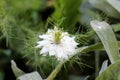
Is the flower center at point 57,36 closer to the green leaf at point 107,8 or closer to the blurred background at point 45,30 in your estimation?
the blurred background at point 45,30

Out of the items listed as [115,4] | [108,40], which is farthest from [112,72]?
[115,4]

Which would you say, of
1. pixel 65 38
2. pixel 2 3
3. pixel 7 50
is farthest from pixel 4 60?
pixel 65 38

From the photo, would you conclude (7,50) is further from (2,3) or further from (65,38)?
(65,38)

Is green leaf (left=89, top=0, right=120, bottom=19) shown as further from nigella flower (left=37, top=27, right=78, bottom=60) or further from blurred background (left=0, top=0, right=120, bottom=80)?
nigella flower (left=37, top=27, right=78, bottom=60)

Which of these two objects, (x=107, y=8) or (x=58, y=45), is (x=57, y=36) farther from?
(x=107, y=8)

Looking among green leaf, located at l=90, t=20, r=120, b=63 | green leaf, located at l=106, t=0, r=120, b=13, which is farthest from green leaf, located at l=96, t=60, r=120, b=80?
green leaf, located at l=106, t=0, r=120, b=13
